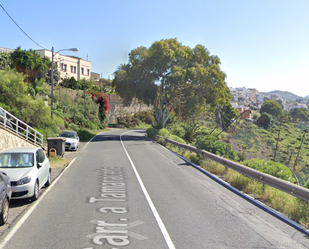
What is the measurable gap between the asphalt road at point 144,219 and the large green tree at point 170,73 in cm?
2991

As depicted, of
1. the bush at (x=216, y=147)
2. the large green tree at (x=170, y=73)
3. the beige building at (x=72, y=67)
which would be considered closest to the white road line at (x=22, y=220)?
the bush at (x=216, y=147)

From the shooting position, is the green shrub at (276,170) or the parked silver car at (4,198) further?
the green shrub at (276,170)

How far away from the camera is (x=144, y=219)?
7.53 meters

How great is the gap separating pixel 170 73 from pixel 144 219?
35400 mm

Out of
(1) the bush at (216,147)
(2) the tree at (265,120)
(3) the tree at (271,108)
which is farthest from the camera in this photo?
(3) the tree at (271,108)

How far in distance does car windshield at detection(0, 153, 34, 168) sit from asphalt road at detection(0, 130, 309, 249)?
3.88 feet

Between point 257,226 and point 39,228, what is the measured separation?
4736mm

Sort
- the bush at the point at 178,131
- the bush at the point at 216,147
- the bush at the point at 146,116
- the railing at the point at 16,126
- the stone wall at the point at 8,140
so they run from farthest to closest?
the bush at the point at 146,116, the bush at the point at 178,131, the bush at the point at 216,147, the railing at the point at 16,126, the stone wall at the point at 8,140

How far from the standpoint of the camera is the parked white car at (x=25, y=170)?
8.66 m

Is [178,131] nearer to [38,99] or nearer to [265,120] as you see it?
[38,99]

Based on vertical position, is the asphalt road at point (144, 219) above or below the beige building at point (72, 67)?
below

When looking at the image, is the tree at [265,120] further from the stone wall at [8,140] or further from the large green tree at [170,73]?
A: the stone wall at [8,140]

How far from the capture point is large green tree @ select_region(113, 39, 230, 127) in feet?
135

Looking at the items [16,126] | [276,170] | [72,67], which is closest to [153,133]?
[16,126]
